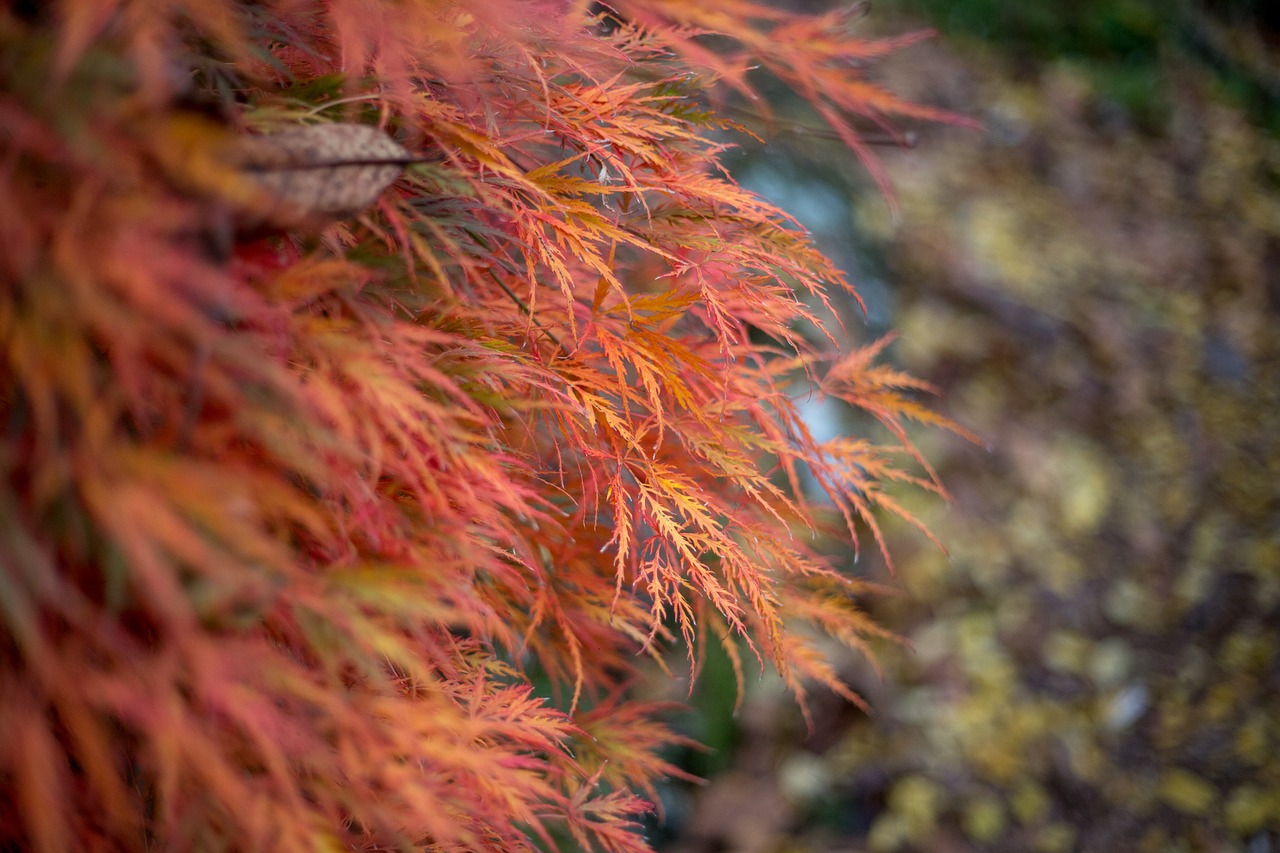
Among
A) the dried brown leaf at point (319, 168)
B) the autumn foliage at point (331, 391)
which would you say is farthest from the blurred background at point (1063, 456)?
the dried brown leaf at point (319, 168)

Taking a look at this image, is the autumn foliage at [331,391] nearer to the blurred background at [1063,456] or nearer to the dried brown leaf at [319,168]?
the dried brown leaf at [319,168]

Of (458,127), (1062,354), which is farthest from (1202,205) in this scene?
(458,127)

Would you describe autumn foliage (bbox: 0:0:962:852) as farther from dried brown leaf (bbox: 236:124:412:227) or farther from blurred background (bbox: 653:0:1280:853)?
blurred background (bbox: 653:0:1280:853)

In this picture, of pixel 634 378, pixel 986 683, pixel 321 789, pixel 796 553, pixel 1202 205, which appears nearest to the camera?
pixel 321 789

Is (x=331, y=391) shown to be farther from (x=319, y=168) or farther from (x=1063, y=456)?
(x=1063, y=456)

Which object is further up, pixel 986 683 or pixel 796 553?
pixel 796 553

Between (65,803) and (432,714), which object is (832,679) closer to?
(432,714)

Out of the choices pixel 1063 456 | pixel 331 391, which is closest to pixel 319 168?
pixel 331 391
